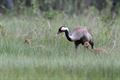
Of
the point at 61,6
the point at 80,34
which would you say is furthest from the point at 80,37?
the point at 61,6

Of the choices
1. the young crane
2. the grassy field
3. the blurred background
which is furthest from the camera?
the blurred background

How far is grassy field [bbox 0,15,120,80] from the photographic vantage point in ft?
24.6

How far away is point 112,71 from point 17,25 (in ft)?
16.9

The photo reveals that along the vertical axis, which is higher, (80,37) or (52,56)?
(80,37)

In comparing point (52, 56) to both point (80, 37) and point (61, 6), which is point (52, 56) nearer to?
point (80, 37)

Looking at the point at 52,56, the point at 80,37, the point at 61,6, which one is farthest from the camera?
the point at 61,6

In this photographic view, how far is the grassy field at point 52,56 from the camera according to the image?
7.48 metres

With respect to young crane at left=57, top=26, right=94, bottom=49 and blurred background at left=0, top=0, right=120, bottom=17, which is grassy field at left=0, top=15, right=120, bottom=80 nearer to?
young crane at left=57, top=26, right=94, bottom=49

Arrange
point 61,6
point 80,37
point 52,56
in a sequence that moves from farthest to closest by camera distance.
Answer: point 61,6
point 80,37
point 52,56

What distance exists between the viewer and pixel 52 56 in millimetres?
8633

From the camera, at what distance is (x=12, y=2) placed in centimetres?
1889

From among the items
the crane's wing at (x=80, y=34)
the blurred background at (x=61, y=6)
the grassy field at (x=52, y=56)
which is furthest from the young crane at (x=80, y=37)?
the blurred background at (x=61, y=6)

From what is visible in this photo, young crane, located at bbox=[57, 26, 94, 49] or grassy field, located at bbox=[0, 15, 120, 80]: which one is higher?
young crane, located at bbox=[57, 26, 94, 49]

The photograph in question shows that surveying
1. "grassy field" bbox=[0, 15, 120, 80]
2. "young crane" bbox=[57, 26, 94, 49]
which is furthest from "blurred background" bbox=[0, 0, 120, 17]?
"young crane" bbox=[57, 26, 94, 49]
